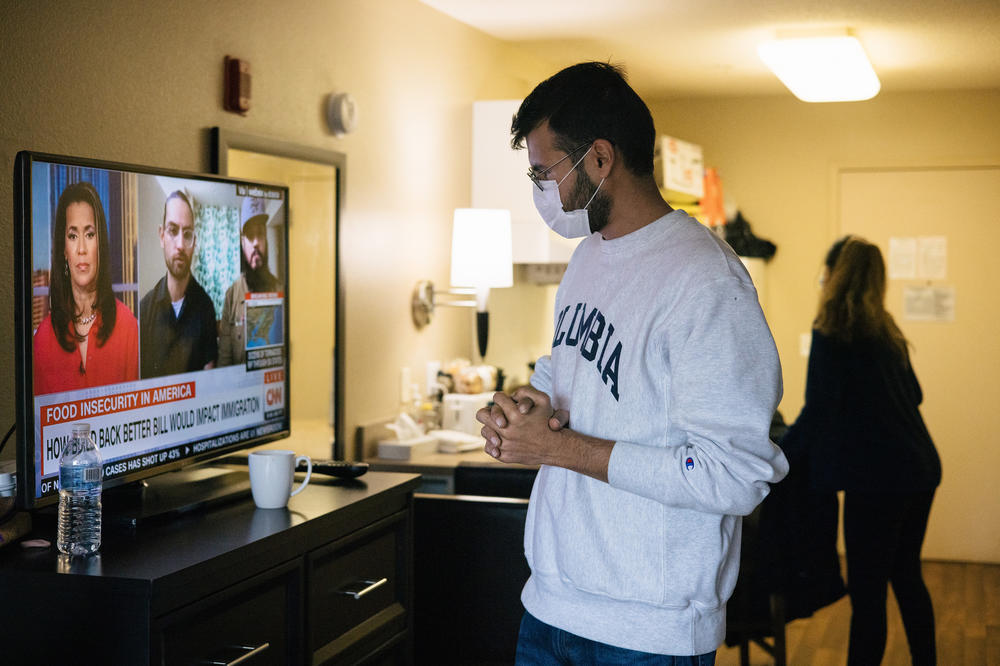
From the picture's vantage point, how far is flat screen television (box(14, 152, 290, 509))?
65.7 inches

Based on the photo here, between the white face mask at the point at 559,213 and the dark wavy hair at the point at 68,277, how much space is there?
75 cm

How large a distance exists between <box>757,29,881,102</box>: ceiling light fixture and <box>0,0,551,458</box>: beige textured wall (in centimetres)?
119

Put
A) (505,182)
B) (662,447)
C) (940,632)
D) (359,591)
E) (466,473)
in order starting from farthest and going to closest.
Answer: (940,632) → (505,182) → (466,473) → (359,591) → (662,447)

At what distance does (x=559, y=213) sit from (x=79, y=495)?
2.88 feet

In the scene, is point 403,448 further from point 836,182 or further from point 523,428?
point 836,182

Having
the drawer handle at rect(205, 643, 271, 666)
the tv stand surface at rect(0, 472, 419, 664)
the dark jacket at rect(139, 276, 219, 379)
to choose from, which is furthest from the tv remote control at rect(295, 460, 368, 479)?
the drawer handle at rect(205, 643, 271, 666)

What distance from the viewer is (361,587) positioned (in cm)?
214

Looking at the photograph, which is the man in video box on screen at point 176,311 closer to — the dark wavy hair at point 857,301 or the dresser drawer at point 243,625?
the dresser drawer at point 243,625

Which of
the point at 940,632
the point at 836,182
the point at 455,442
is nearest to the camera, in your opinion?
the point at 455,442

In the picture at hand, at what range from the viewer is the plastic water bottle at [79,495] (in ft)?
5.38

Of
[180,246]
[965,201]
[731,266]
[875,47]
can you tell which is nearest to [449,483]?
[180,246]

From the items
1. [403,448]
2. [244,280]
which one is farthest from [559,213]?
[403,448]

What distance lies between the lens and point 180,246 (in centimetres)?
205

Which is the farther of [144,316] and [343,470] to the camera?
[343,470]
